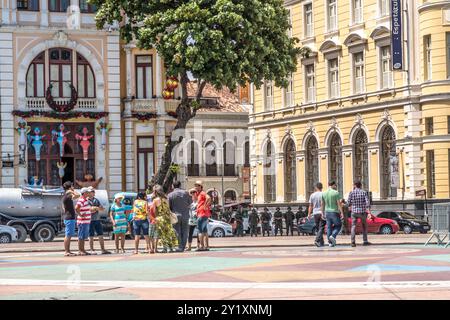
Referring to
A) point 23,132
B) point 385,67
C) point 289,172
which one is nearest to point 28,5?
point 23,132

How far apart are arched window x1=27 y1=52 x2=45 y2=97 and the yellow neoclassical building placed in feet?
53.0

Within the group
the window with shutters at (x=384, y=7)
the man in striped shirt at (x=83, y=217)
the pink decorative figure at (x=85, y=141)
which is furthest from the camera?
the window with shutters at (x=384, y=7)

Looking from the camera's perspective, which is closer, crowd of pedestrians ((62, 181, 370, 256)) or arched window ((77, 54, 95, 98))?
crowd of pedestrians ((62, 181, 370, 256))

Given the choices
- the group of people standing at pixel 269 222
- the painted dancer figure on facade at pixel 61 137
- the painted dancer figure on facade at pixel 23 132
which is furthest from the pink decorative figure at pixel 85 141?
the group of people standing at pixel 269 222

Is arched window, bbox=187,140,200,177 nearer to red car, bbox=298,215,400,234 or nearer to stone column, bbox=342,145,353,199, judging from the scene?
stone column, bbox=342,145,353,199

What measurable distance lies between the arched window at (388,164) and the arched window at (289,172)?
9.89 m

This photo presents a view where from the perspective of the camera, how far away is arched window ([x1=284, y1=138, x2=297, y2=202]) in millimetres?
71688

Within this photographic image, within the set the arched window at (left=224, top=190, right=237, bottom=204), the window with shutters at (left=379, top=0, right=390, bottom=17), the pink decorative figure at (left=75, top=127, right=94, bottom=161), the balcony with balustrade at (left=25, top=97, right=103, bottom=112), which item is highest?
the window with shutters at (left=379, top=0, right=390, bottom=17)

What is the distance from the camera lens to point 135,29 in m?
52.3

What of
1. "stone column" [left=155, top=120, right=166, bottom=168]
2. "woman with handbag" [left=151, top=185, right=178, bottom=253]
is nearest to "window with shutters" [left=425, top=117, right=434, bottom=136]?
"stone column" [left=155, top=120, right=166, bottom=168]

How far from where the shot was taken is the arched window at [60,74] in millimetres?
59969

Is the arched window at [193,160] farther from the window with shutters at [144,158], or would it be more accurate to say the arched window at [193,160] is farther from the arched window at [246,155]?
the window with shutters at [144,158]
